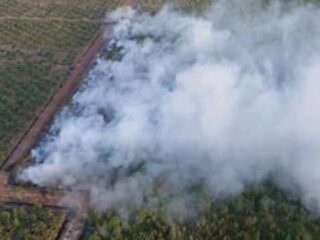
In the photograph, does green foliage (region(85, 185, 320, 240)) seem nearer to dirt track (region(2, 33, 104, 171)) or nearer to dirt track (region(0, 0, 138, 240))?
dirt track (region(0, 0, 138, 240))

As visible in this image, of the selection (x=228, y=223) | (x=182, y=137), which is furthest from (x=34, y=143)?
(x=228, y=223)

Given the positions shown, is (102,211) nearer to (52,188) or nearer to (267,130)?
(52,188)

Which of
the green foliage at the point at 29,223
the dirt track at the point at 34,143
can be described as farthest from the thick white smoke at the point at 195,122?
the green foliage at the point at 29,223

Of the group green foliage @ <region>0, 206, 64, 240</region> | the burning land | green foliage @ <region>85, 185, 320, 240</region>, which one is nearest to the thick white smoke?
the burning land

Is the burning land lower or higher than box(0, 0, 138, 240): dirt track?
higher

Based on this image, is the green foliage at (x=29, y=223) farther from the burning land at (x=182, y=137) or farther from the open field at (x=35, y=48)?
the open field at (x=35, y=48)

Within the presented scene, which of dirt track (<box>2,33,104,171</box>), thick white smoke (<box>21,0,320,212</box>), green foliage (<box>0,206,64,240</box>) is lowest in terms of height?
green foliage (<box>0,206,64,240</box>)
